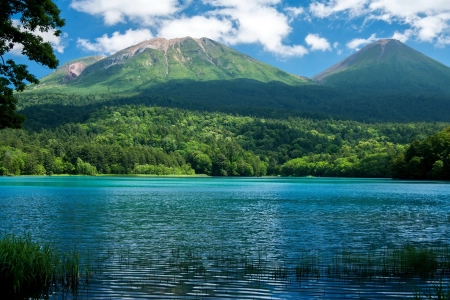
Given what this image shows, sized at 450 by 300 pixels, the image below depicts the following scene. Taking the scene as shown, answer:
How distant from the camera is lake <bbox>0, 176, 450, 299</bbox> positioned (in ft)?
56.1

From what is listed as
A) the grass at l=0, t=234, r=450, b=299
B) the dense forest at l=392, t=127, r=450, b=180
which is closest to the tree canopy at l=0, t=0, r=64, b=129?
the grass at l=0, t=234, r=450, b=299

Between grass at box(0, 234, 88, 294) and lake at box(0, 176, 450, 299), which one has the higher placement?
grass at box(0, 234, 88, 294)

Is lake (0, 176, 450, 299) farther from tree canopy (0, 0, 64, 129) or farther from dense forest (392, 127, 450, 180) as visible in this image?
dense forest (392, 127, 450, 180)

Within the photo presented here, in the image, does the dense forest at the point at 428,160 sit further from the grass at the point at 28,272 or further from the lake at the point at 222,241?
the grass at the point at 28,272

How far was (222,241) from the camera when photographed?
29344 mm

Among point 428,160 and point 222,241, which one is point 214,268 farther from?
point 428,160

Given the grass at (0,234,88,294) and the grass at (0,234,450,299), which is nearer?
the grass at (0,234,88,294)

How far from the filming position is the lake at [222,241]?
1709cm

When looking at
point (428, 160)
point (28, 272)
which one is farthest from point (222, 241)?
point (428, 160)

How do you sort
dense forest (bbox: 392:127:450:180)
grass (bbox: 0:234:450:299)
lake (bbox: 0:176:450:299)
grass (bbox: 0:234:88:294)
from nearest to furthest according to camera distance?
grass (bbox: 0:234:88:294) → grass (bbox: 0:234:450:299) → lake (bbox: 0:176:450:299) → dense forest (bbox: 392:127:450:180)

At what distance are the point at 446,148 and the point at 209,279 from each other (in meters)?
108

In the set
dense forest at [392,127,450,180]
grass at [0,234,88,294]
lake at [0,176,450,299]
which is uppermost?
dense forest at [392,127,450,180]

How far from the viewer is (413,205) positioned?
54750mm

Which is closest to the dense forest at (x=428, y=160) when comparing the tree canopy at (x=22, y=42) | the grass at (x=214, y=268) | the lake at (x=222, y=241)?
the lake at (x=222, y=241)
